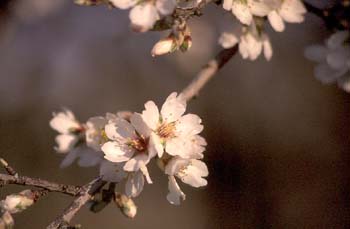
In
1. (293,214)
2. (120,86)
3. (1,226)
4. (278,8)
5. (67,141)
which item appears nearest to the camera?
(1,226)

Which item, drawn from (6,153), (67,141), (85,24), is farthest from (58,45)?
(67,141)

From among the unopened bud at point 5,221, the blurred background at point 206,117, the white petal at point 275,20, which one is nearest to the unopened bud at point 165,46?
the white petal at point 275,20

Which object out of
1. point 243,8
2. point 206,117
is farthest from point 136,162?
point 206,117

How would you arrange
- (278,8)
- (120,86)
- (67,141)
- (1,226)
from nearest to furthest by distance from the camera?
(1,226), (278,8), (67,141), (120,86)

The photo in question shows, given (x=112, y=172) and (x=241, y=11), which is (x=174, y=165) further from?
(x=241, y=11)

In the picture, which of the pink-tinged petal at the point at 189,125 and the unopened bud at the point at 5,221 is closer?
the unopened bud at the point at 5,221

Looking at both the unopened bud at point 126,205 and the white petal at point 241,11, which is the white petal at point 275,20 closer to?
the white petal at point 241,11

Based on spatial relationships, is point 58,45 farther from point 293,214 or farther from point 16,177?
point 16,177
